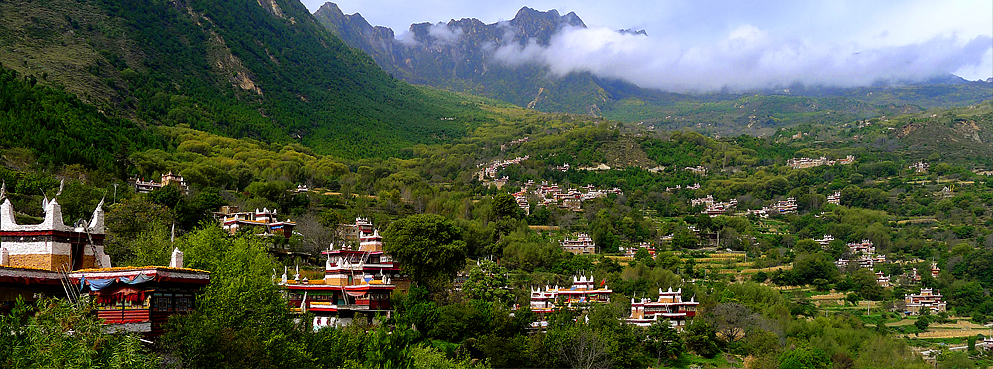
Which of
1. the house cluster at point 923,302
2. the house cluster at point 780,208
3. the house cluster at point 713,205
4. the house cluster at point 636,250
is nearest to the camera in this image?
the house cluster at point 923,302

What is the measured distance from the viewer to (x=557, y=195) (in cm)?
10138

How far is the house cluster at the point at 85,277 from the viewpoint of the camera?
1570 centimetres

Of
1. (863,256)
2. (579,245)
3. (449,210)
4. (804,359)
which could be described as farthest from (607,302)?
(863,256)

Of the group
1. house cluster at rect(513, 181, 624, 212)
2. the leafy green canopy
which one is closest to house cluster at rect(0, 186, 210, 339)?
the leafy green canopy

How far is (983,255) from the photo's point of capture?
81.4m

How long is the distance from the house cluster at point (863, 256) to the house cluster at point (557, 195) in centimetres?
2901

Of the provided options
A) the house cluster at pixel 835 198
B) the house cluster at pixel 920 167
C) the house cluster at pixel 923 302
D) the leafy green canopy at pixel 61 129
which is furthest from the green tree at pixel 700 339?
the house cluster at pixel 920 167

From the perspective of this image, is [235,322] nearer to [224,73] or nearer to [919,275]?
[919,275]

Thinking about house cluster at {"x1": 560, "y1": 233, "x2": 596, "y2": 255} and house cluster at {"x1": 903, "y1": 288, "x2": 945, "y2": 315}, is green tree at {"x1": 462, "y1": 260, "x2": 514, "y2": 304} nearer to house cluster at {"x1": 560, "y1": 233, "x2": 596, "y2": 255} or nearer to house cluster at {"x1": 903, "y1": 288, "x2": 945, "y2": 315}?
house cluster at {"x1": 560, "y1": 233, "x2": 596, "y2": 255}

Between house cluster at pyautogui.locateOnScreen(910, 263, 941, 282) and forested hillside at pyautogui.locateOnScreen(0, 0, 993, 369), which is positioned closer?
forested hillside at pyautogui.locateOnScreen(0, 0, 993, 369)

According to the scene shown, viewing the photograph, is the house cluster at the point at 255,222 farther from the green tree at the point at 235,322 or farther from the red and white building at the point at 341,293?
the green tree at the point at 235,322

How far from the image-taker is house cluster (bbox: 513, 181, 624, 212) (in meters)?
96.1

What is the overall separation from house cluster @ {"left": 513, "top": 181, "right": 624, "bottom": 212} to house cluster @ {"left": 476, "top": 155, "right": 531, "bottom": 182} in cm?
822

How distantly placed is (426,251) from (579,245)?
35.6 meters
